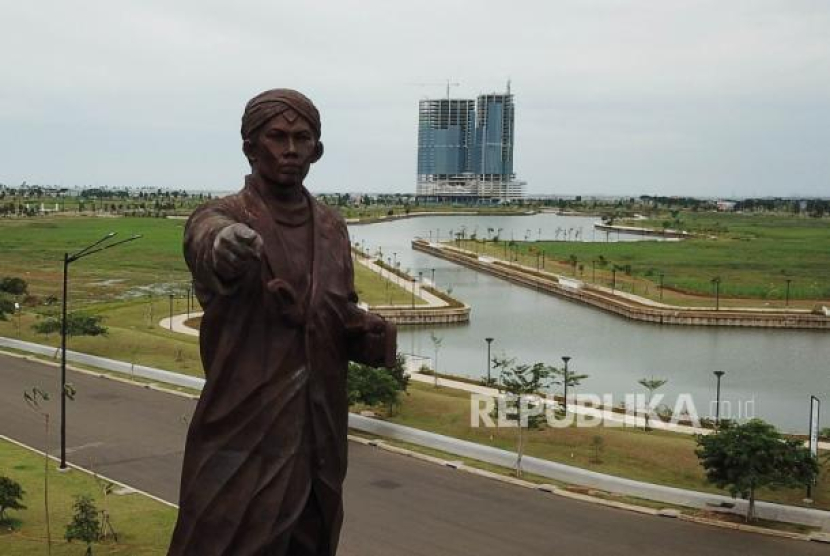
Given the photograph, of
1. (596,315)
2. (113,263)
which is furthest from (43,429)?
(113,263)

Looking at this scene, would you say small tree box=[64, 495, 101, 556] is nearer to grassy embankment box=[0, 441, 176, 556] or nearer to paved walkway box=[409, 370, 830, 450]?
grassy embankment box=[0, 441, 176, 556]

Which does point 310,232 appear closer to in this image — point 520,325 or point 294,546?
point 294,546

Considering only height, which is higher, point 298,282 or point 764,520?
point 298,282

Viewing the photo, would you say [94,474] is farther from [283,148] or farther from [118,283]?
[118,283]

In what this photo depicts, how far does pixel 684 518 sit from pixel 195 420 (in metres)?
15.6

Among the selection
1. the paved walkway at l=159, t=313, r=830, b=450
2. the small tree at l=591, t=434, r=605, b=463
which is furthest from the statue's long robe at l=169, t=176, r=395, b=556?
the paved walkway at l=159, t=313, r=830, b=450

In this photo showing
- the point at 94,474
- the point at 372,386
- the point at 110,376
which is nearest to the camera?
the point at 94,474

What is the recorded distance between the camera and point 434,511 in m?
18.6

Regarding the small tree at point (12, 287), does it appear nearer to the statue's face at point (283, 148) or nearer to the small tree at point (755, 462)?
the small tree at point (755, 462)

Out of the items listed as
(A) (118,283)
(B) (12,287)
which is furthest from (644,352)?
(A) (118,283)

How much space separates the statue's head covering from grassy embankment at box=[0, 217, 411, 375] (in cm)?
2847

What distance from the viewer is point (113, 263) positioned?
74.9m

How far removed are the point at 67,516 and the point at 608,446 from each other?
13.2m

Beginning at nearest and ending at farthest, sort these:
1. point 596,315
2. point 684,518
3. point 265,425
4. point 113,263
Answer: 1. point 265,425
2. point 684,518
3. point 596,315
4. point 113,263
